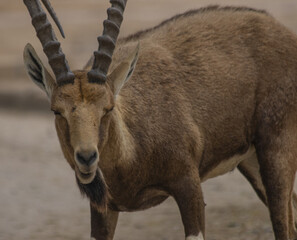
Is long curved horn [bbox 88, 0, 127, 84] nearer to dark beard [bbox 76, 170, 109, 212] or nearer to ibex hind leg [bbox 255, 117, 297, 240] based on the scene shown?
dark beard [bbox 76, 170, 109, 212]

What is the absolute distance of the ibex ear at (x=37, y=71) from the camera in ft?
18.9

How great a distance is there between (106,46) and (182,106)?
2.93 ft

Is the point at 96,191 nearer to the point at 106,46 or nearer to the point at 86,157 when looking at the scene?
the point at 86,157

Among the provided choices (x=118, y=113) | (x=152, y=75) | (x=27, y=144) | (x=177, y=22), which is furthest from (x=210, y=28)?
(x=27, y=144)

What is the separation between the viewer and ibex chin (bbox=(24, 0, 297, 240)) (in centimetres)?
579

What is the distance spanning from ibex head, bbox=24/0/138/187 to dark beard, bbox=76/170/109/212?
0.22 metres

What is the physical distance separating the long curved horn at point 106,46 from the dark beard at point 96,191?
2.39 feet

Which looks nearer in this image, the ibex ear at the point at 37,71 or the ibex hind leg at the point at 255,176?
the ibex ear at the point at 37,71

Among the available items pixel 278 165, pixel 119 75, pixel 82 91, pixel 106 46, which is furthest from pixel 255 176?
pixel 82 91

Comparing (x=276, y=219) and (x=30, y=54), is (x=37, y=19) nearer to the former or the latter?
(x=30, y=54)

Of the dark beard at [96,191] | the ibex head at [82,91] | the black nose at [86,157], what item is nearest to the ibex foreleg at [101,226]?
the dark beard at [96,191]

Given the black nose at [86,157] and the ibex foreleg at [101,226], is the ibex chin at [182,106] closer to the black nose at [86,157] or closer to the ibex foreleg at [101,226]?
the ibex foreleg at [101,226]

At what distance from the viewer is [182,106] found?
641 centimetres

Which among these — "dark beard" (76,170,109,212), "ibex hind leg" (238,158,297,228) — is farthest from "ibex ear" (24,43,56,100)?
"ibex hind leg" (238,158,297,228)
